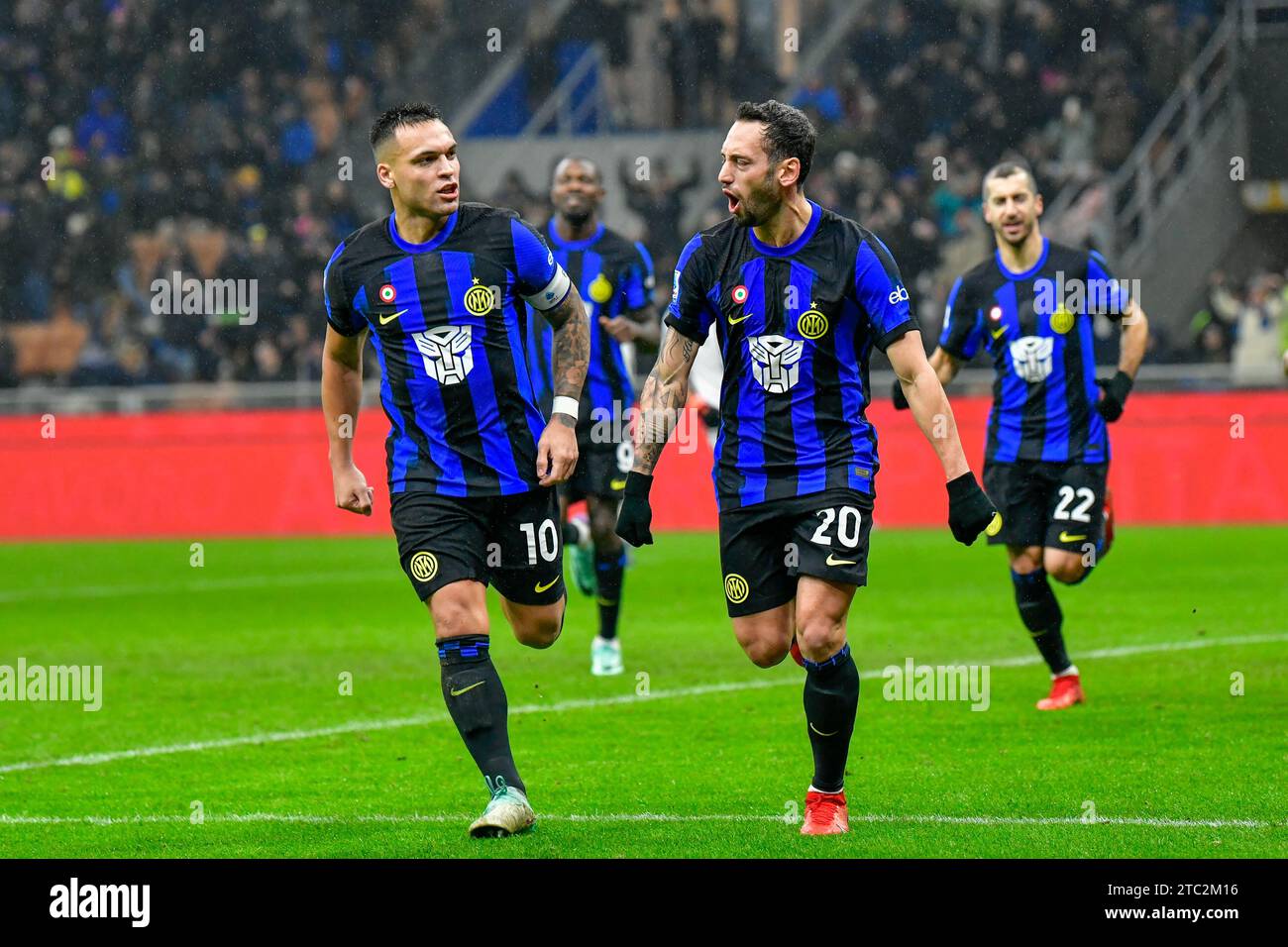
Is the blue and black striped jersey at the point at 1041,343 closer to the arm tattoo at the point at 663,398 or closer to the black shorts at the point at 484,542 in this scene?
the arm tattoo at the point at 663,398

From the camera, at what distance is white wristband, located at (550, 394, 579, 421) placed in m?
6.36

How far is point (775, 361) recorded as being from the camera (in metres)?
6.12

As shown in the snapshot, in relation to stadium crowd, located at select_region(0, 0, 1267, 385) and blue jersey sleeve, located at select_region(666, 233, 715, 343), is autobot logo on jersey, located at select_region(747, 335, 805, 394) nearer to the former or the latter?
blue jersey sleeve, located at select_region(666, 233, 715, 343)

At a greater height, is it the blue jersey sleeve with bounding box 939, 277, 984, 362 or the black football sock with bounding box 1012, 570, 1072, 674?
the blue jersey sleeve with bounding box 939, 277, 984, 362

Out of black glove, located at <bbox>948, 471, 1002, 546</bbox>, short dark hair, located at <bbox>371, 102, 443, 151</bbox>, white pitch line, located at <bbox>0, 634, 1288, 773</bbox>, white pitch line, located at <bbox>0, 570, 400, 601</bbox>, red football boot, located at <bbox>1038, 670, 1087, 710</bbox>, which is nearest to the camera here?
black glove, located at <bbox>948, 471, 1002, 546</bbox>

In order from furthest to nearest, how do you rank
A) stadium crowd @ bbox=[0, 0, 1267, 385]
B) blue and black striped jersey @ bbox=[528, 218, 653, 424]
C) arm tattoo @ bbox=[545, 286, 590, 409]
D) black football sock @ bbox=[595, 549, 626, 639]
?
stadium crowd @ bbox=[0, 0, 1267, 385]
blue and black striped jersey @ bbox=[528, 218, 653, 424]
black football sock @ bbox=[595, 549, 626, 639]
arm tattoo @ bbox=[545, 286, 590, 409]

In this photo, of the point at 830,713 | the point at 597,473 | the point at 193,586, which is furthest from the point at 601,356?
the point at 193,586

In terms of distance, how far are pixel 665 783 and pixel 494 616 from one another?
6.52 m

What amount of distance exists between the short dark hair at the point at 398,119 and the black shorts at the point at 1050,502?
11.9 ft

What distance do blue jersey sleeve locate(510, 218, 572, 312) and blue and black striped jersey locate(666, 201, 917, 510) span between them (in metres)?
0.47

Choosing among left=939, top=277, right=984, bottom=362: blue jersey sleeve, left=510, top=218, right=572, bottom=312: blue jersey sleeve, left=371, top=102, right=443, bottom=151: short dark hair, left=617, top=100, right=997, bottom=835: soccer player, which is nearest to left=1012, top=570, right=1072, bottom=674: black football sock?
left=939, top=277, right=984, bottom=362: blue jersey sleeve

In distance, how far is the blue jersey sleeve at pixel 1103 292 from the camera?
8.87 metres

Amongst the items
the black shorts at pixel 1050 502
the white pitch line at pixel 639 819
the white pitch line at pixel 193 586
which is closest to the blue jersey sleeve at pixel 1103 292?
the black shorts at pixel 1050 502
